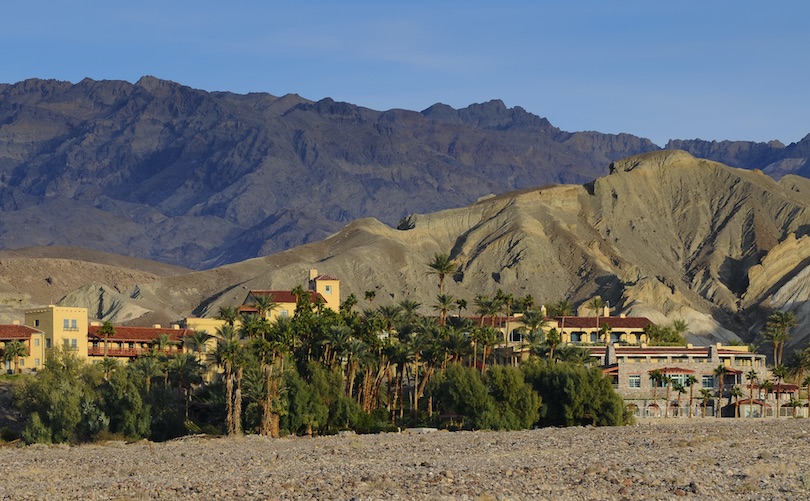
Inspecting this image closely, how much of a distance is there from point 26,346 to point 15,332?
8.88 feet

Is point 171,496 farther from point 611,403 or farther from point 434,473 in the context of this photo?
point 611,403

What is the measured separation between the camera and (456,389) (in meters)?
83.9

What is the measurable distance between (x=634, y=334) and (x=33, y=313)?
53.8 metres

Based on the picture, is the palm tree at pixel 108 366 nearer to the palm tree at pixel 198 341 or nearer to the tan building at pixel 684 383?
the palm tree at pixel 198 341

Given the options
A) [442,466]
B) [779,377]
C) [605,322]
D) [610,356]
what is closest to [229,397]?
[442,466]

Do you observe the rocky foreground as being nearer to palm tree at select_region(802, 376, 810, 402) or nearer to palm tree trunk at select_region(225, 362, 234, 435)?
palm tree trunk at select_region(225, 362, 234, 435)

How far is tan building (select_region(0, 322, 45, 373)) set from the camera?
4021 inches

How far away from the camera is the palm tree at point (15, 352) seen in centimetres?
10050

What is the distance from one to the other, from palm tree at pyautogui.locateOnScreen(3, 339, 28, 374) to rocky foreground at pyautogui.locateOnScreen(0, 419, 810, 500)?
27948 mm

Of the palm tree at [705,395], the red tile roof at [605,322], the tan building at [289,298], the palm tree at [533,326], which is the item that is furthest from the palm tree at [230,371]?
the red tile roof at [605,322]

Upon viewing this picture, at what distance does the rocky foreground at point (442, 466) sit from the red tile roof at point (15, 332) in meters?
31.4

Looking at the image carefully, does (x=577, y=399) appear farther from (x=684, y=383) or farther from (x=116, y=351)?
(x=116, y=351)

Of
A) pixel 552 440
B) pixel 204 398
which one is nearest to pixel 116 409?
pixel 204 398

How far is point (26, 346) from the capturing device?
103 m
